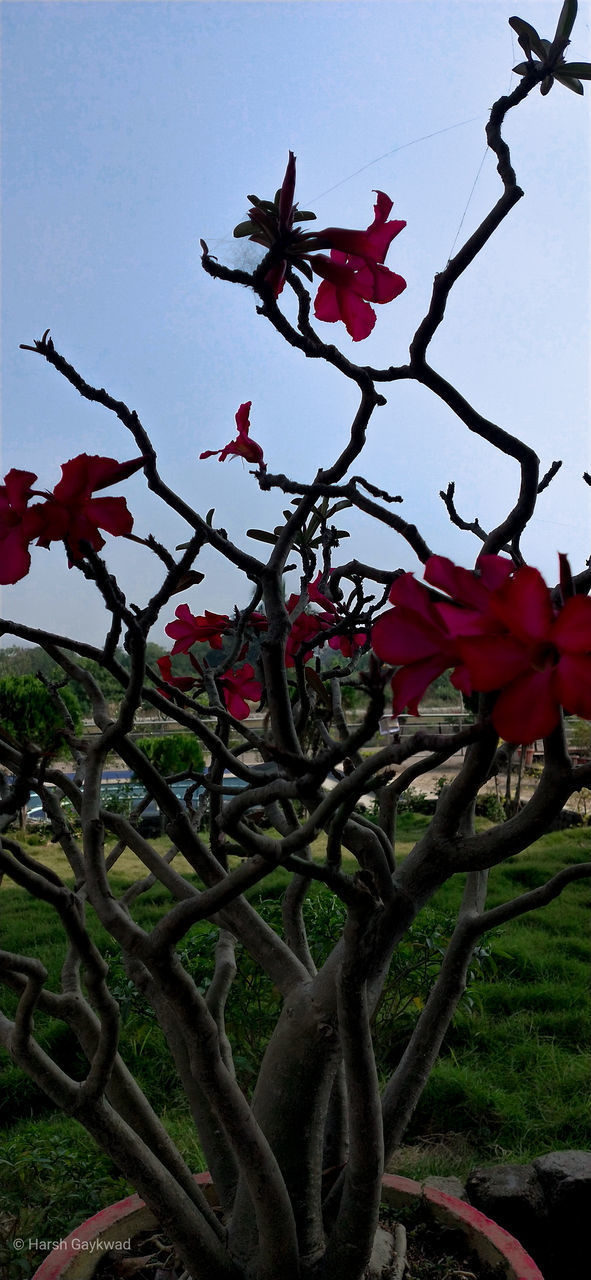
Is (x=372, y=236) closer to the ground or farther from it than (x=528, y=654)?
farther from it

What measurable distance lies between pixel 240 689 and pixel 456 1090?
142 centimetres

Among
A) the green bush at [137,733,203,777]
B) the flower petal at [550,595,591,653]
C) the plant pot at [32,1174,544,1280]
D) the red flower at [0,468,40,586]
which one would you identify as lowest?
the plant pot at [32,1174,544,1280]

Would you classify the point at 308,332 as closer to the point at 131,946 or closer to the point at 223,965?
the point at 131,946

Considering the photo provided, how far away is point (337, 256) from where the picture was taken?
750mm

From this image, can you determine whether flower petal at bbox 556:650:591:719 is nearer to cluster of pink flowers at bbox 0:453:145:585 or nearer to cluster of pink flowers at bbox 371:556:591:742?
cluster of pink flowers at bbox 371:556:591:742

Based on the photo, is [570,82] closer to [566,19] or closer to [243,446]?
[566,19]

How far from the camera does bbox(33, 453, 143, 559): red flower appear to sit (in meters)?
0.63

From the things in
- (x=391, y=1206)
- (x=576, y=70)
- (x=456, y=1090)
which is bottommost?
(x=456, y=1090)

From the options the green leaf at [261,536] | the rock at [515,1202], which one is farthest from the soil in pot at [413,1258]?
the green leaf at [261,536]

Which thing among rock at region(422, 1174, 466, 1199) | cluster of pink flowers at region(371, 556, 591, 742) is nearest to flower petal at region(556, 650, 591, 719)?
cluster of pink flowers at region(371, 556, 591, 742)

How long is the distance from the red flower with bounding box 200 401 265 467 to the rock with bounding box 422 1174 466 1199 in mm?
1387

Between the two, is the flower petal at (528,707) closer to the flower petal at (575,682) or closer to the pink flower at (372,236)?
the flower petal at (575,682)

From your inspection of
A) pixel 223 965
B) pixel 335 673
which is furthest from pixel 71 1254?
pixel 335 673

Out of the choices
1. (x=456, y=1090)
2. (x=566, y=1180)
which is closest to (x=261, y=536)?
(x=566, y=1180)
